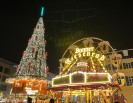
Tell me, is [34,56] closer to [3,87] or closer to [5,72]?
[3,87]

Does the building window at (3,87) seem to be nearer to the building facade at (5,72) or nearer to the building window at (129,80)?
the building facade at (5,72)

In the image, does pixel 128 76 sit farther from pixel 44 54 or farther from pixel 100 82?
pixel 100 82

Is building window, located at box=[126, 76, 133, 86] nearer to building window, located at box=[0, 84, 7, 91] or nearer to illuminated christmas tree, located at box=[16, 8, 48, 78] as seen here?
illuminated christmas tree, located at box=[16, 8, 48, 78]

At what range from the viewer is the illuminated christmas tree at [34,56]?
3098 centimetres

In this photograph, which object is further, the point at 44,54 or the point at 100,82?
the point at 44,54

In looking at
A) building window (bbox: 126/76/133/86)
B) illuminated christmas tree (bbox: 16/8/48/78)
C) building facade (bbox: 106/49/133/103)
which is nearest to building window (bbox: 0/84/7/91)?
illuminated christmas tree (bbox: 16/8/48/78)

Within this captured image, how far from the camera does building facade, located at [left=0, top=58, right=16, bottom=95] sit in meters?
59.2

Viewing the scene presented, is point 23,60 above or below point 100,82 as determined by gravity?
above

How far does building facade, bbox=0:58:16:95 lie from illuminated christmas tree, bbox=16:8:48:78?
103 feet

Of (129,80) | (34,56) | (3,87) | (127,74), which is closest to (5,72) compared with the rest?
(3,87)

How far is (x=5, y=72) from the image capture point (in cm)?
6188

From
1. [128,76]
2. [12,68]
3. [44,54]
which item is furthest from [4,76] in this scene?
[128,76]

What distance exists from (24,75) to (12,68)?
35254mm

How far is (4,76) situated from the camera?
199 feet
